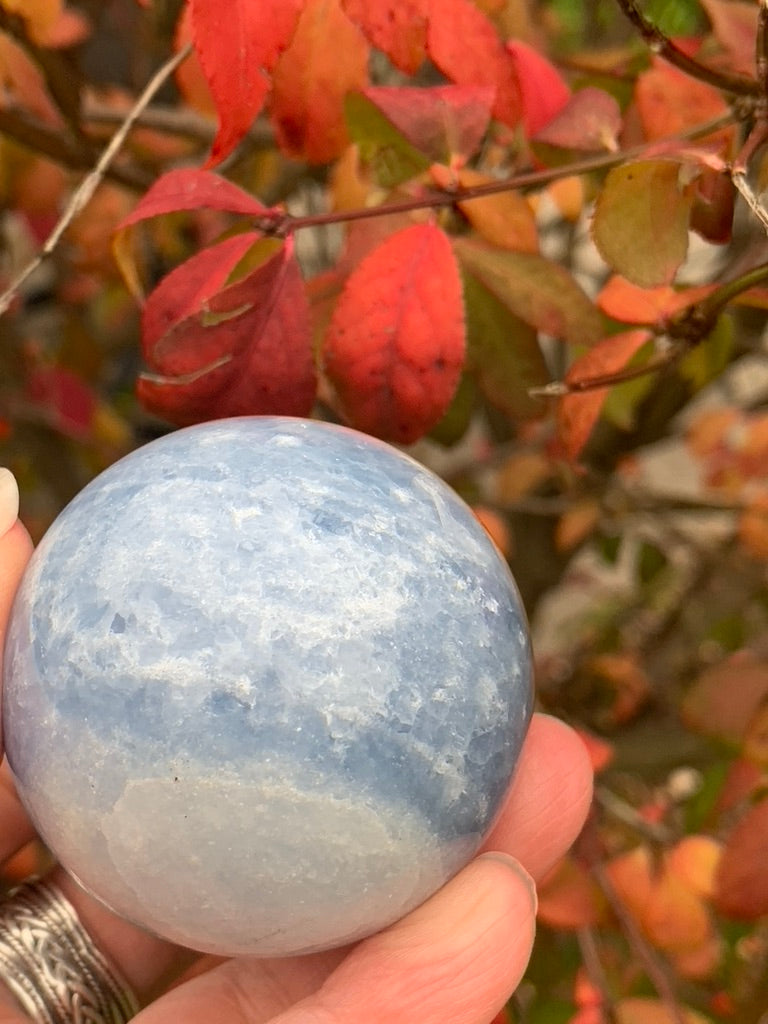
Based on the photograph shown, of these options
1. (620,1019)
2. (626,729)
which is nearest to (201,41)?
(620,1019)

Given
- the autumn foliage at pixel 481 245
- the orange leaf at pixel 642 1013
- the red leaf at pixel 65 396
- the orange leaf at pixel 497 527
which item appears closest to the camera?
the autumn foliage at pixel 481 245

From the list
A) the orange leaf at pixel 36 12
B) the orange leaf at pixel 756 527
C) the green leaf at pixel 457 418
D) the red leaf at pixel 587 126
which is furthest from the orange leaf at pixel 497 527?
the orange leaf at pixel 36 12

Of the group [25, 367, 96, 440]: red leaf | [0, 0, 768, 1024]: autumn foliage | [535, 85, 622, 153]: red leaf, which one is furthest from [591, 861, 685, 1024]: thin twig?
[25, 367, 96, 440]: red leaf

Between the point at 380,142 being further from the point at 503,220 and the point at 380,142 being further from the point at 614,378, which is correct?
the point at 614,378

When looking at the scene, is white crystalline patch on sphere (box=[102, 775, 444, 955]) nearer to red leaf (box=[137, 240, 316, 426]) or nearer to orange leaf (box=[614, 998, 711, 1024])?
red leaf (box=[137, 240, 316, 426])

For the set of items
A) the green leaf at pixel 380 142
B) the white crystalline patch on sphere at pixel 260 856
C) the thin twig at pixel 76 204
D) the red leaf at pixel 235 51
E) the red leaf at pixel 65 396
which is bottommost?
the red leaf at pixel 65 396

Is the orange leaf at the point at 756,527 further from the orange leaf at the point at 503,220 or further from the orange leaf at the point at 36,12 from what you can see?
the orange leaf at the point at 36,12

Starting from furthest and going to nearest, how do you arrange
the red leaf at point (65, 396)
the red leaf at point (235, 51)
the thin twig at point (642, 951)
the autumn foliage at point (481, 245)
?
the red leaf at point (65, 396) < the thin twig at point (642, 951) < the autumn foliage at point (481, 245) < the red leaf at point (235, 51)
